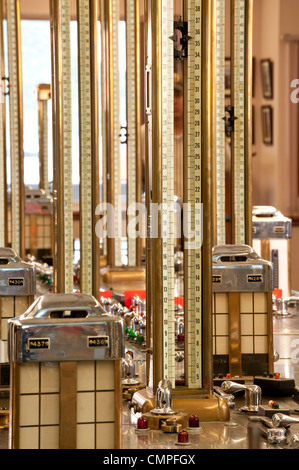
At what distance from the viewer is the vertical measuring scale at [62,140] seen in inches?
217

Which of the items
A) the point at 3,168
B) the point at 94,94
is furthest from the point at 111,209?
the point at 94,94

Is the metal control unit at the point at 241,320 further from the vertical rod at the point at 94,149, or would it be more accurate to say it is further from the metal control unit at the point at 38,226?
the metal control unit at the point at 38,226

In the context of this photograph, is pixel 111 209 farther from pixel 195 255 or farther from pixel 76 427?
pixel 76 427

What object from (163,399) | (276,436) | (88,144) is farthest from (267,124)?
(276,436)

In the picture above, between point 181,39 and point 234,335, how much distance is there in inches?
57.9

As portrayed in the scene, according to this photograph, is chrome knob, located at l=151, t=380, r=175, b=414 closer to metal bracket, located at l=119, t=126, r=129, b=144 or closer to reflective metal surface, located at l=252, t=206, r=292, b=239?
reflective metal surface, located at l=252, t=206, r=292, b=239

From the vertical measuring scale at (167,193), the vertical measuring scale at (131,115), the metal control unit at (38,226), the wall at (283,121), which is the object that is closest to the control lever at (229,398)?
the vertical measuring scale at (167,193)

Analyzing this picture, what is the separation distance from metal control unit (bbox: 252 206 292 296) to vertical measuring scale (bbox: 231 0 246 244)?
169 centimetres

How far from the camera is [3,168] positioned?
27.2 feet

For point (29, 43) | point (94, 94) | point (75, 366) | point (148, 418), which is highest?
point (29, 43)

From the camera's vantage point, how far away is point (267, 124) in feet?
45.4

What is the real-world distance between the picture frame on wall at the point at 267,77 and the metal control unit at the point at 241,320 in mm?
9216

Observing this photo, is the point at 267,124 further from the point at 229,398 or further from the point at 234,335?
the point at 229,398

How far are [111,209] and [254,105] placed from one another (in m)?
5.56
